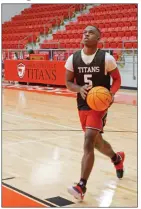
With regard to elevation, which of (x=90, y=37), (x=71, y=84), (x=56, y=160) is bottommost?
(x=56, y=160)

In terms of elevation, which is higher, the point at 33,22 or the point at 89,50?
the point at 33,22

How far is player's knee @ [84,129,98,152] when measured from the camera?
3.66m

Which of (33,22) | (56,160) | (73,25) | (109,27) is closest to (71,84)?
(56,160)

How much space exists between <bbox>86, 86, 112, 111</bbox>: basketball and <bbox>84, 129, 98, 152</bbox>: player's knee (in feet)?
0.72

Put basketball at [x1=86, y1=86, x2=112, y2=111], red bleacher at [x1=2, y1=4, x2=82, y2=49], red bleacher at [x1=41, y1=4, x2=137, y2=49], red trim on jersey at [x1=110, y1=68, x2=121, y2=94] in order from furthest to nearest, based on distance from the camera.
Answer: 1. red bleacher at [x1=2, y1=4, x2=82, y2=49]
2. red bleacher at [x1=41, y1=4, x2=137, y2=49]
3. red trim on jersey at [x1=110, y1=68, x2=121, y2=94]
4. basketball at [x1=86, y1=86, x2=112, y2=111]

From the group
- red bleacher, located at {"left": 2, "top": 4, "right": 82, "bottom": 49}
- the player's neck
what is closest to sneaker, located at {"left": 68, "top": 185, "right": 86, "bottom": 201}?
the player's neck

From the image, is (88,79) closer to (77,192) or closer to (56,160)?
(77,192)

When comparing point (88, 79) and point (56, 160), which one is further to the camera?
point (56, 160)

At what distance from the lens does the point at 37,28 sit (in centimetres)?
2077

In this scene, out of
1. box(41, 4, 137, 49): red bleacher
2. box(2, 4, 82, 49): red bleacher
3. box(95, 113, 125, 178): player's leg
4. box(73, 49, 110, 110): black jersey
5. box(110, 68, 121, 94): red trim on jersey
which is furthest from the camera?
box(2, 4, 82, 49): red bleacher

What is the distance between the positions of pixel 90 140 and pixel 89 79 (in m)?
0.57

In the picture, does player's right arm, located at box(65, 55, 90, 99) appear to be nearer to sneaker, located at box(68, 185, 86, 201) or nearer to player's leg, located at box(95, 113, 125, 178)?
player's leg, located at box(95, 113, 125, 178)

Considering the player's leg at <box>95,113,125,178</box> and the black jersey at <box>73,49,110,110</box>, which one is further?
the player's leg at <box>95,113,125,178</box>

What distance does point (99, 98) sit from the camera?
3639mm
